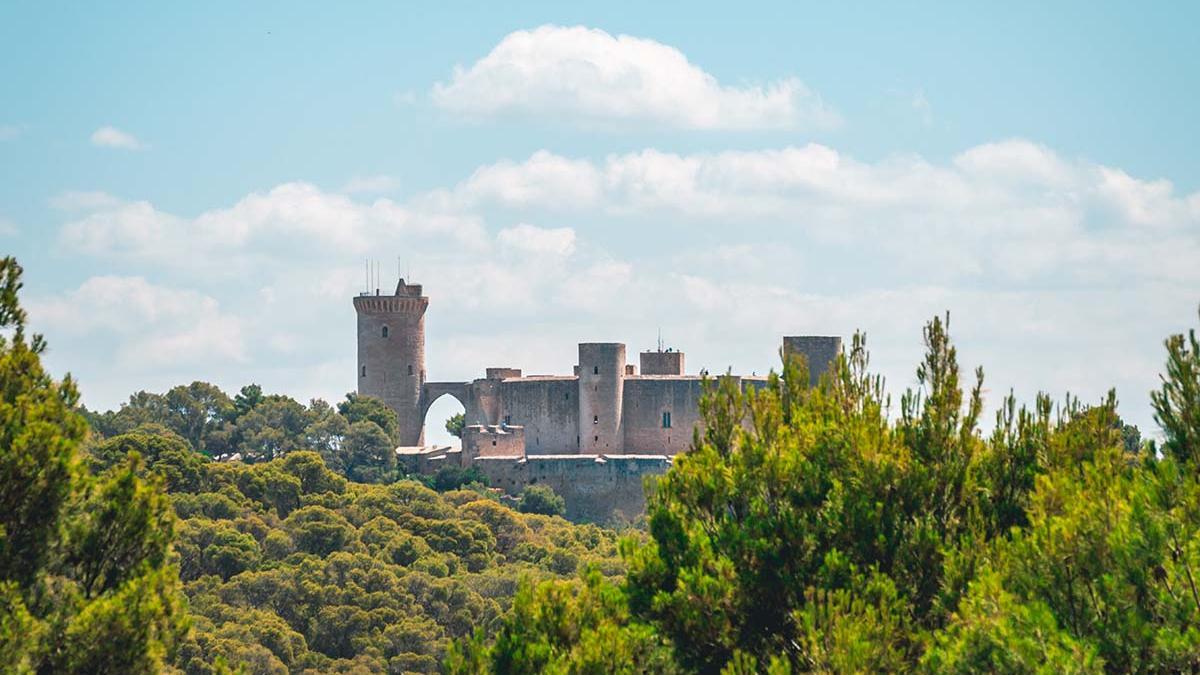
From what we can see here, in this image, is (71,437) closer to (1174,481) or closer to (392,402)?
(1174,481)

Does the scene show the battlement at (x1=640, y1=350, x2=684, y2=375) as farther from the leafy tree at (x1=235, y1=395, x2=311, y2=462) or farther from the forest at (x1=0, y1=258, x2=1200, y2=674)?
the forest at (x1=0, y1=258, x2=1200, y2=674)

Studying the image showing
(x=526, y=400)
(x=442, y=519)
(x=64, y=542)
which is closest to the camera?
(x=64, y=542)

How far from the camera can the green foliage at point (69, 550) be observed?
1386cm

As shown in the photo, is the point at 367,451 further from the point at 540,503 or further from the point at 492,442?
the point at 540,503

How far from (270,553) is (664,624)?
25851 millimetres

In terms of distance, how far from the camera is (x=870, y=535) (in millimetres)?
15945

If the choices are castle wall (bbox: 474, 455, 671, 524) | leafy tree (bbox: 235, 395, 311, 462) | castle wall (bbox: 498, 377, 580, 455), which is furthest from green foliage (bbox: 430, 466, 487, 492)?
leafy tree (bbox: 235, 395, 311, 462)

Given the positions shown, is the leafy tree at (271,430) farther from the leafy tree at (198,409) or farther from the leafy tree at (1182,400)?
the leafy tree at (1182,400)

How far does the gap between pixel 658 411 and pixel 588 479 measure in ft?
8.78

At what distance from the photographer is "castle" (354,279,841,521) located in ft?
174

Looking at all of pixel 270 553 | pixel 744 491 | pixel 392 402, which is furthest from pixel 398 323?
pixel 744 491

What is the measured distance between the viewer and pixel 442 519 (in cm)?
4534

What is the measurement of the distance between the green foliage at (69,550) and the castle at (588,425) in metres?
37.2

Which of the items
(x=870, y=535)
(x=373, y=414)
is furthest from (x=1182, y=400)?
(x=373, y=414)
